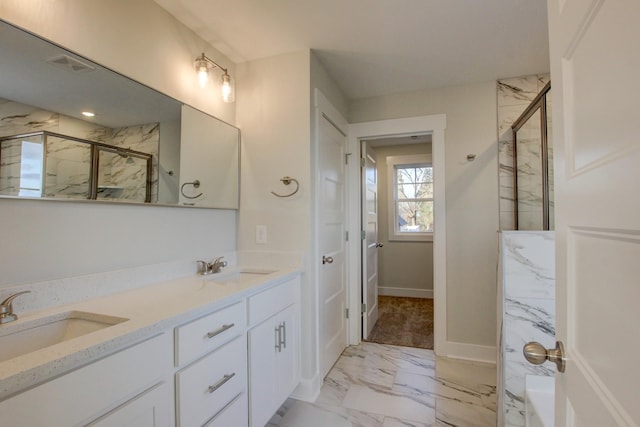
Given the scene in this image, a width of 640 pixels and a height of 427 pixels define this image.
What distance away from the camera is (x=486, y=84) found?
2.61m

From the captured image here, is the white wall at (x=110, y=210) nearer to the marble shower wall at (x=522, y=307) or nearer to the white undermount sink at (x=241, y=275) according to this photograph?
the white undermount sink at (x=241, y=275)

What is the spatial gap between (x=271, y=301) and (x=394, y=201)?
11.5 ft

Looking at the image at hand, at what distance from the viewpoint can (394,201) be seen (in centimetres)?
480

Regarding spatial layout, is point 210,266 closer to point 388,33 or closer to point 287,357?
Result: point 287,357

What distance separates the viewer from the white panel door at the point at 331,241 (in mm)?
2232

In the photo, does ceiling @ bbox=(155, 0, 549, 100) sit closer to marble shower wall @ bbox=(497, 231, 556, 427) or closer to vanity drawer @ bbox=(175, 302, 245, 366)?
marble shower wall @ bbox=(497, 231, 556, 427)

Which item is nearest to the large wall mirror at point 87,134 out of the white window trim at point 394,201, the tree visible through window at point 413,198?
the white window trim at point 394,201

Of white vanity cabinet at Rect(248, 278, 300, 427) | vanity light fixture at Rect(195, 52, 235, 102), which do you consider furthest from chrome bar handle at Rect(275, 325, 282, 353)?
vanity light fixture at Rect(195, 52, 235, 102)

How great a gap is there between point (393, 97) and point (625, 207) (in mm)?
2701

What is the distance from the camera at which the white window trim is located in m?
4.60

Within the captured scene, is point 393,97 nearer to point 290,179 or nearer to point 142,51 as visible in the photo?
point 290,179

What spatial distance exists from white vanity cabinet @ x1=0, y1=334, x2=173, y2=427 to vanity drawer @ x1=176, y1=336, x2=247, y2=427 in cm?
6

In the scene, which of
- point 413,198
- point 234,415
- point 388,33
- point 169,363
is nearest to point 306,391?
point 234,415

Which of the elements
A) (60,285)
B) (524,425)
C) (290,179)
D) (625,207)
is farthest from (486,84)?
(60,285)
